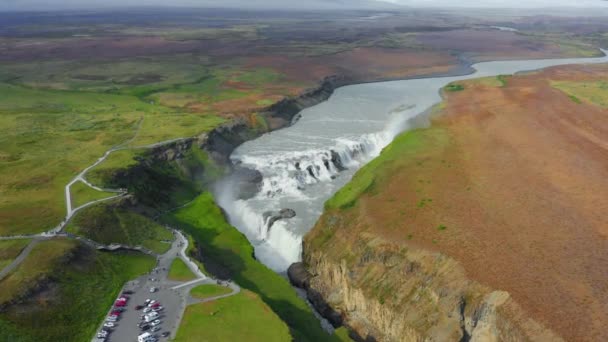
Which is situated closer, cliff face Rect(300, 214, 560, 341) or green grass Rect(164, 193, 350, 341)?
cliff face Rect(300, 214, 560, 341)

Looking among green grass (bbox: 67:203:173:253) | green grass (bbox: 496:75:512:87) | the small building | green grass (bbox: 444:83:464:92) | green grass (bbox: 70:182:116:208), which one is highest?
green grass (bbox: 496:75:512:87)

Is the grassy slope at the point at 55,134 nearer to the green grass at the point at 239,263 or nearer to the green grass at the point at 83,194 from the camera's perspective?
the green grass at the point at 83,194

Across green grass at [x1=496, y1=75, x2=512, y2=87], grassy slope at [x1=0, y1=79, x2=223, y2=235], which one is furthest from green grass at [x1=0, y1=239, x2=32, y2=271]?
green grass at [x1=496, y1=75, x2=512, y2=87]

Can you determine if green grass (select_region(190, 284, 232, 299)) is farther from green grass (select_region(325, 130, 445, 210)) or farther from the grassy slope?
the grassy slope

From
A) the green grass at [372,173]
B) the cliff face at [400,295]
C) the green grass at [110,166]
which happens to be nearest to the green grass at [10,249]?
the green grass at [110,166]

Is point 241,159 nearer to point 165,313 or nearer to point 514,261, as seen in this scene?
point 165,313
